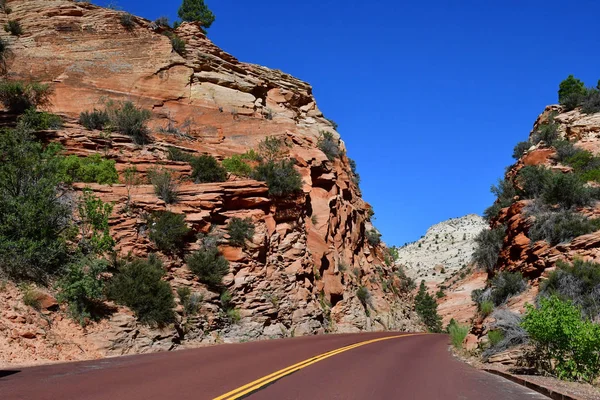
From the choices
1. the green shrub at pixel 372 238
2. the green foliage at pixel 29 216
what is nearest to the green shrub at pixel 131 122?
the green foliage at pixel 29 216

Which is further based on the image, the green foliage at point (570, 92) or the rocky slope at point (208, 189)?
the green foliage at point (570, 92)

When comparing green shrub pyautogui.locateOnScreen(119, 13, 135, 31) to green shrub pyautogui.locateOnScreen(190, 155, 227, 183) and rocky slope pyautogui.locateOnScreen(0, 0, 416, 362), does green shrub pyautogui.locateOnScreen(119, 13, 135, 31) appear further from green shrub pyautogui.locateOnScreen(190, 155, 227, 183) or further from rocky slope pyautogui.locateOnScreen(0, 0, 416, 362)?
green shrub pyautogui.locateOnScreen(190, 155, 227, 183)

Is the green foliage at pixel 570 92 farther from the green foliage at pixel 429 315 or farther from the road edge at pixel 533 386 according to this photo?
the road edge at pixel 533 386

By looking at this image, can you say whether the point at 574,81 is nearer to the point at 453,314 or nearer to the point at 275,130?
the point at 453,314

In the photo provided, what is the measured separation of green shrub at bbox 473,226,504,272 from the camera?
2816 centimetres

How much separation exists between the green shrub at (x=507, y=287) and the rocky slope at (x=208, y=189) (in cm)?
931

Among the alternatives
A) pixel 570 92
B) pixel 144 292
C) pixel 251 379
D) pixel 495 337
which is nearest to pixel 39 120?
pixel 144 292

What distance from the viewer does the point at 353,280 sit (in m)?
33.9

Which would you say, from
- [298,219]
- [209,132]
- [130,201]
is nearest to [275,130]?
[209,132]

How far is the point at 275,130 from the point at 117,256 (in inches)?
737

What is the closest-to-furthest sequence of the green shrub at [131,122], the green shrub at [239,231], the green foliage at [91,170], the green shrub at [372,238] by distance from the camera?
the green foliage at [91,170] < the green shrub at [239,231] < the green shrub at [131,122] < the green shrub at [372,238]

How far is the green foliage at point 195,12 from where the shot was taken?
49.7 meters

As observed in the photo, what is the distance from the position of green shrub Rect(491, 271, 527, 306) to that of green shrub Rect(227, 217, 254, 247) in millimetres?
11483

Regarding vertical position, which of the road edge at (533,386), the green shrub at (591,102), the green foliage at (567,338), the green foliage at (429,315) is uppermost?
the green shrub at (591,102)
